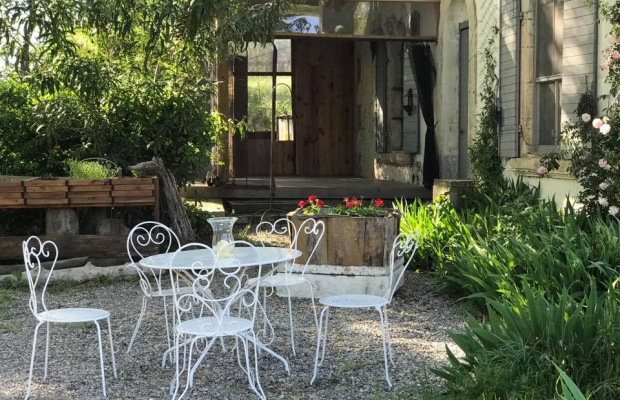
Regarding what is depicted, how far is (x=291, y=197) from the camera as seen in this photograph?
11086 millimetres

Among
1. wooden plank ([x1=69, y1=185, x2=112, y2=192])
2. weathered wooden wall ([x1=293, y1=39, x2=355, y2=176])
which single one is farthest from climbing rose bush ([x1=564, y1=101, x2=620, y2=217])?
weathered wooden wall ([x1=293, y1=39, x2=355, y2=176])

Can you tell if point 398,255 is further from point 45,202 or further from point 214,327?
point 45,202

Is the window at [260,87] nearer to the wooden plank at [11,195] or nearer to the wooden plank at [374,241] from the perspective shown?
the wooden plank at [11,195]

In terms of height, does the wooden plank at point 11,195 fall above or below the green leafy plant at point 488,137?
below

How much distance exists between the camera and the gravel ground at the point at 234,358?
14.1ft

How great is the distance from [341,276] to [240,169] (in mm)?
7825

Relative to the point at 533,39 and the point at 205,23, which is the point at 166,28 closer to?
the point at 205,23

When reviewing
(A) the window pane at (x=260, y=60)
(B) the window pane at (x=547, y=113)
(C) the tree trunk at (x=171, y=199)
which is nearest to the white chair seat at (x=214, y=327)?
(C) the tree trunk at (x=171, y=199)

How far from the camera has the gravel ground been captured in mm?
4285

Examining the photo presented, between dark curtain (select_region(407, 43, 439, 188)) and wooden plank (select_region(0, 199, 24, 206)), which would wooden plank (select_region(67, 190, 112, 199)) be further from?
dark curtain (select_region(407, 43, 439, 188))

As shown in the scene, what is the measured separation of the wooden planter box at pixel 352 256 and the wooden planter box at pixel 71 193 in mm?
1996

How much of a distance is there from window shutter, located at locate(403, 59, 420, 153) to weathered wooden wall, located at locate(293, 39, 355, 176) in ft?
10.8

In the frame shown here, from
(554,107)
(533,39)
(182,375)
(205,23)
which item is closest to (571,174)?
(554,107)

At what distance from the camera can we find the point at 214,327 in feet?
13.2
